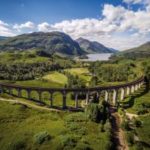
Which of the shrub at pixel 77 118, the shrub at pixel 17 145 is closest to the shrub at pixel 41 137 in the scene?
the shrub at pixel 17 145

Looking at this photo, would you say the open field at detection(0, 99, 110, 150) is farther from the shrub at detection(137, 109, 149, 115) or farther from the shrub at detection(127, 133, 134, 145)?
the shrub at detection(137, 109, 149, 115)

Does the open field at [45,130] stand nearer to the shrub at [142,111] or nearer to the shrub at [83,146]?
the shrub at [83,146]

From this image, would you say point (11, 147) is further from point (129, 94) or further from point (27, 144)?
point (129, 94)

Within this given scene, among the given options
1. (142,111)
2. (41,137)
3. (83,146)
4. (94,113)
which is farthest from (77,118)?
(142,111)

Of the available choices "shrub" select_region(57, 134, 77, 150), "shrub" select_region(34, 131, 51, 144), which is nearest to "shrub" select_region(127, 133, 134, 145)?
"shrub" select_region(57, 134, 77, 150)

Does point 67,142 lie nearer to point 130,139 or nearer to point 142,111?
point 130,139

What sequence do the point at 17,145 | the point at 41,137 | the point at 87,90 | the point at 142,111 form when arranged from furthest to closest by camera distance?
the point at 87,90, the point at 142,111, the point at 41,137, the point at 17,145

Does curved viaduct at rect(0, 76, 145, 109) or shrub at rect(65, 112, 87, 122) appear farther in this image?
curved viaduct at rect(0, 76, 145, 109)

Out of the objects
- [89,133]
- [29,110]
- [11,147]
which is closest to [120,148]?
[89,133]
